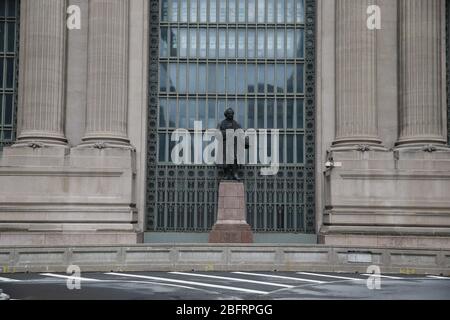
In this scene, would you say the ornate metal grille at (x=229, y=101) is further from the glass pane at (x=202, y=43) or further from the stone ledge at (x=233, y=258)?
the stone ledge at (x=233, y=258)

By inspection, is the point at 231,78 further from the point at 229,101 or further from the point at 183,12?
the point at 183,12

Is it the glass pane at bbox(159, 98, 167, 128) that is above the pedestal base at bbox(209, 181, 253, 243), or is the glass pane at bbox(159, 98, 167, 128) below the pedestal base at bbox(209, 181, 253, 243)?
above

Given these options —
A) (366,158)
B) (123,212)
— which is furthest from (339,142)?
(123,212)

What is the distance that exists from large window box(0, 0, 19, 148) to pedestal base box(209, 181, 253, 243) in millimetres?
9947

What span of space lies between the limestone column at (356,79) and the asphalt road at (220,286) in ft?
27.0

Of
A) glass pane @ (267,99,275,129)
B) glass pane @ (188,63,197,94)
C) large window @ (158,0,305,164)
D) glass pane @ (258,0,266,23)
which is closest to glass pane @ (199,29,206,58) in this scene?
large window @ (158,0,305,164)

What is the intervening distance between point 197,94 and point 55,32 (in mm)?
6379

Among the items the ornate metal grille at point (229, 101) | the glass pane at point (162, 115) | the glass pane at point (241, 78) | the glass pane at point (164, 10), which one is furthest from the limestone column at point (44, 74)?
the glass pane at point (241, 78)

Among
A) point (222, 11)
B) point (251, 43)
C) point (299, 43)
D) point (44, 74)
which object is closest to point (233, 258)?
point (44, 74)

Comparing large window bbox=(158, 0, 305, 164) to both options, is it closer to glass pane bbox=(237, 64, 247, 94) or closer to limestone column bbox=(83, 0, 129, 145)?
Answer: glass pane bbox=(237, 64, 247, 94)

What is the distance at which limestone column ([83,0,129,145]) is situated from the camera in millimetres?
29266

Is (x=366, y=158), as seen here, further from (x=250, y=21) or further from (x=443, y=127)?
(x=250, y=21)

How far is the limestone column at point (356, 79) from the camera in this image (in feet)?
95.3

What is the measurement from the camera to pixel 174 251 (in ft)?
76.4
